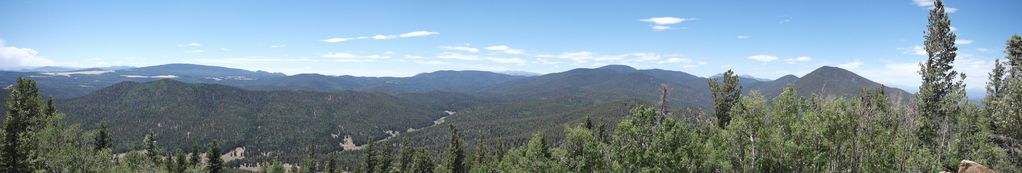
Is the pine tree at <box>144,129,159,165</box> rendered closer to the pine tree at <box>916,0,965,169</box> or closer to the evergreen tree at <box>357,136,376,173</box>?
the evergreen tree at <box>357,136,376,173</box>

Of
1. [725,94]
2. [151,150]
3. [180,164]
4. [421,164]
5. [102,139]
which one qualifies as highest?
[725,94]

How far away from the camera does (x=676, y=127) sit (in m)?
31.9

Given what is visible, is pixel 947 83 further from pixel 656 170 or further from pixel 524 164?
pixel 524 164

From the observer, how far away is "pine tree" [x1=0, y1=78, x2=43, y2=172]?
148 feet

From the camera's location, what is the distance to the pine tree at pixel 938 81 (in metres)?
47.0

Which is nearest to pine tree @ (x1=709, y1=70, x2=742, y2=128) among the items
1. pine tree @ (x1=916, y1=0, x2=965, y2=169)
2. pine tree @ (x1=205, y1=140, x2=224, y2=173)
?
pine tree @ (x1=916, y1=0, x2=965, y2=169)

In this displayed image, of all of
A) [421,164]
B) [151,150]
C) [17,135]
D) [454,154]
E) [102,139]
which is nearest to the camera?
[17,135]

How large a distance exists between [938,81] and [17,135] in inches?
3100

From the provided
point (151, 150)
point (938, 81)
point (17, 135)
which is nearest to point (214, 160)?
point (151, 150)

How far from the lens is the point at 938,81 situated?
47719 millimetres

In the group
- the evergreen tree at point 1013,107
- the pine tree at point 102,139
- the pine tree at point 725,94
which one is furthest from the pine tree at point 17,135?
the evergreen tree at point 1013,107

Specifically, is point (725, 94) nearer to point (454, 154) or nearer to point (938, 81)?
point (938, 81)

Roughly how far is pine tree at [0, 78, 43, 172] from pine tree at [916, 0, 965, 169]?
248 feet

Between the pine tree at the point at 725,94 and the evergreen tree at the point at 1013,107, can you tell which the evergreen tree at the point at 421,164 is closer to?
the pine tree at the point at 725,94
